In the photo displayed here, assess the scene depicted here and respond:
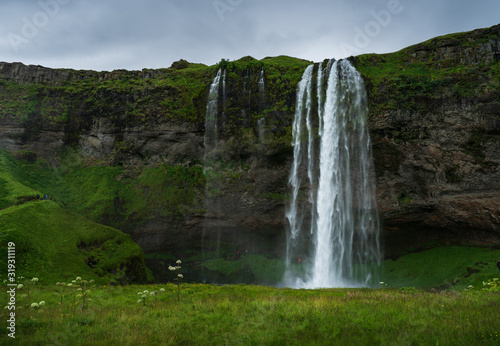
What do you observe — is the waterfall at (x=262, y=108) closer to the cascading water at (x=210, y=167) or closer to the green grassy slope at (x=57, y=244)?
the cascading water at (x=210, y=167)

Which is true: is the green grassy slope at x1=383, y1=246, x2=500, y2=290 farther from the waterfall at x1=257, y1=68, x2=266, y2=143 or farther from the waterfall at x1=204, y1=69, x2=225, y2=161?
the waterfall at x1=204, y1=69, x2=225, y2=161

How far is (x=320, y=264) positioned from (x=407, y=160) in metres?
15.1

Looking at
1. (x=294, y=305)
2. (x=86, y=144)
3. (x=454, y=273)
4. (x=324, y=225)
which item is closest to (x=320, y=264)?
(x=324, y=225)

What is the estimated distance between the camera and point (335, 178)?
3519 cm

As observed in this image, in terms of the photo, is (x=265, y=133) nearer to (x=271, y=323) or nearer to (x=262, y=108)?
(x=262, y=108)

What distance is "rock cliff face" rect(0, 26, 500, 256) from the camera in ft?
103

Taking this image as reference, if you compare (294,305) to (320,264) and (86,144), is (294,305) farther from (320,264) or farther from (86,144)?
(86,144)

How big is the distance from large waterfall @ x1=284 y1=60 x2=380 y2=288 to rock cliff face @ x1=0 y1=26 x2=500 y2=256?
4.99ft

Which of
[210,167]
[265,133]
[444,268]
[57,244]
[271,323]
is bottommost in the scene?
[444,268]

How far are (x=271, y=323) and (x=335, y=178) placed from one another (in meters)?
27.8

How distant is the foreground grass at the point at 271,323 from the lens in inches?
290

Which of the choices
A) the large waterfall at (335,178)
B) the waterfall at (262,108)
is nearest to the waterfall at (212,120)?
the waterfall at (262,108)

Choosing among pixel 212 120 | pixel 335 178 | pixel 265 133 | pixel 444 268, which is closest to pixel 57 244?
pixel 212 120

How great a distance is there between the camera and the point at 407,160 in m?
33.7
